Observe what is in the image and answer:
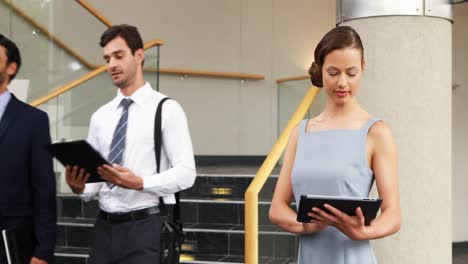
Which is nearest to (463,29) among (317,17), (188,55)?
(317,17)

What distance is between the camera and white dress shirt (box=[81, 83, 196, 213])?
2732 millimetres

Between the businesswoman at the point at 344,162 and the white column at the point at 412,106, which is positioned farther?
the white column at the point at 412,106

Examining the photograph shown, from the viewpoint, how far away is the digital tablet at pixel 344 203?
1.72 m

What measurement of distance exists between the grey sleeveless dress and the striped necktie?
3.38 ft

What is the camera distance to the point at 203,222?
20.7 feet

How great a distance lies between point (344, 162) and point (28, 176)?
4.62 ft

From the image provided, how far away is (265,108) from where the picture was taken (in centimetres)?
974

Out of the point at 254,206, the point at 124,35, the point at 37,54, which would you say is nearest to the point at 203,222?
the point at 37,54

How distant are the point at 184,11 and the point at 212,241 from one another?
4293mm

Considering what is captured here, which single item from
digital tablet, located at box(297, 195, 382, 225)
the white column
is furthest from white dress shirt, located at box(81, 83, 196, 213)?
the white column

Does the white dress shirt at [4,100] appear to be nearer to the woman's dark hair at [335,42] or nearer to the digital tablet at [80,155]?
the digital tablet at [80,155]

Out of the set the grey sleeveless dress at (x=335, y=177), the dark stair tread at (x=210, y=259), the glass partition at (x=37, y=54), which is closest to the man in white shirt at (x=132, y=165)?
the grey sleeveless dress at (x=335, y=177)

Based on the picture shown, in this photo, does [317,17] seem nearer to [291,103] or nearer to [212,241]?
[291,103]

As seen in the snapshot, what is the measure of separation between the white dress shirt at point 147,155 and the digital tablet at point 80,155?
0.15 meters
